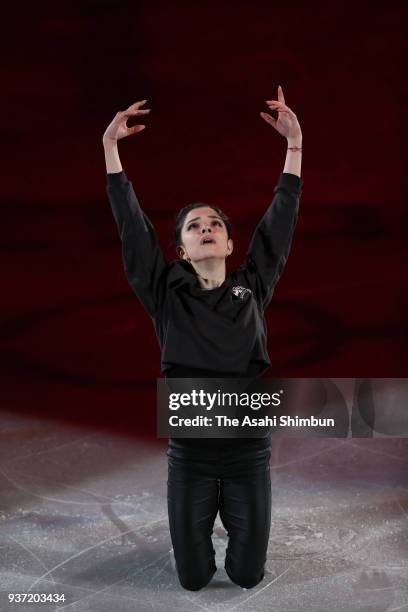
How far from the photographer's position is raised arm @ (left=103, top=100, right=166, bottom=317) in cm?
178

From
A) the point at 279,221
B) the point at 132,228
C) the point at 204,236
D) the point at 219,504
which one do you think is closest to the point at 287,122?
the point at 279,221

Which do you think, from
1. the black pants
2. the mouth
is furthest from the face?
the black pants

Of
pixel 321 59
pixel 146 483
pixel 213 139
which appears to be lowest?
pixel 146 483

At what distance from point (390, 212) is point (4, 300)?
192 cm

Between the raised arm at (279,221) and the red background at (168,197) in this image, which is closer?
the raised arm at (279,221)

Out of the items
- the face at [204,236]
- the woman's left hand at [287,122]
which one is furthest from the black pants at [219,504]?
the woman's left hand at [287,122]

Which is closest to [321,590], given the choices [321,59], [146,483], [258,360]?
[258,360]

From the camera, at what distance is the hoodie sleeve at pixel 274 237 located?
1.86 m

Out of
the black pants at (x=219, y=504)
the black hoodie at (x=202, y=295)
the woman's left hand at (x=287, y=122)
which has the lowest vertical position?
the black pants at (x=219, y=504)

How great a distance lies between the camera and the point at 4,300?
3.41m

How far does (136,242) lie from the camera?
1.79 meters

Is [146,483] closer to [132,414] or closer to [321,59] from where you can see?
[132,414]

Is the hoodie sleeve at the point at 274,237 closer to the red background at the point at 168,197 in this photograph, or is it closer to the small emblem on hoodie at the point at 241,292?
the small emblem on hoodie at the point at 241,292

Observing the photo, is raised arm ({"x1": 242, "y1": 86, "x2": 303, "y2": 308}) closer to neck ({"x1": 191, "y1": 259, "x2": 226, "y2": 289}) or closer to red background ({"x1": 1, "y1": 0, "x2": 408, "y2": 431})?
neck ({"x1": 191, "y1": 259, "x2": 226, "y2": 289})
